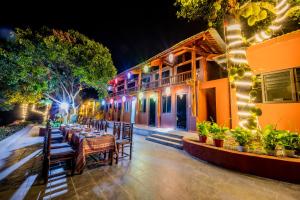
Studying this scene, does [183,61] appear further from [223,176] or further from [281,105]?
[223,176]

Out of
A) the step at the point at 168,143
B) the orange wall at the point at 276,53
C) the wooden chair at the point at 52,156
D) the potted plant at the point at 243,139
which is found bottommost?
the step at the point at 168,143

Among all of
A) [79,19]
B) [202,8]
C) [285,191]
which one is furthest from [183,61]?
[285,191]

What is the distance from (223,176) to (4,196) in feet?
15.4

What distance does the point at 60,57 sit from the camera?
8289mm

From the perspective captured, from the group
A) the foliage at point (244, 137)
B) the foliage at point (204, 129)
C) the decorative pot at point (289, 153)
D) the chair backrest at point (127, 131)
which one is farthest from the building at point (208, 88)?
the chair backrest at point (127, 131)

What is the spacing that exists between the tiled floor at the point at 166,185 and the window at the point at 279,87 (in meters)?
3.81

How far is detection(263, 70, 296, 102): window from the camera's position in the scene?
5.53 m

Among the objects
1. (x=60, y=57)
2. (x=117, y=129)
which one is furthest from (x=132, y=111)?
(x=117, y=129)

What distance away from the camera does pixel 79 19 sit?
955 cm

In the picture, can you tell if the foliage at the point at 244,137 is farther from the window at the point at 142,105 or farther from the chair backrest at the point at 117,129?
the window at the point at 142,105

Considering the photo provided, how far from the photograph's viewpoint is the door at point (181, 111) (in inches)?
393

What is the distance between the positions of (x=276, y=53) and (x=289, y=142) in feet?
13.8

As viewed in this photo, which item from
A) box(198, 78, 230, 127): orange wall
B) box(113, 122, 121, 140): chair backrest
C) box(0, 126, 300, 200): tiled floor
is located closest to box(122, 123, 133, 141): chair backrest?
box(113, 122, 121, 140): chair backrest

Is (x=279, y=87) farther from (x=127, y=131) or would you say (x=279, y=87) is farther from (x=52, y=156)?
(x=52, y=156)
